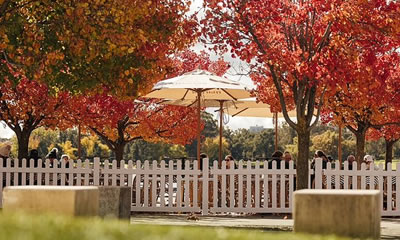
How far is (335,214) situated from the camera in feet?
23.5

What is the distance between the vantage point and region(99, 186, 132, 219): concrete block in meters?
10.6

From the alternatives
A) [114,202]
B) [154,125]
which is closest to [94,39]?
[114,202]

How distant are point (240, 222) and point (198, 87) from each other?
3695 millimetres

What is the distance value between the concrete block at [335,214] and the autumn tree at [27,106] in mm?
20683

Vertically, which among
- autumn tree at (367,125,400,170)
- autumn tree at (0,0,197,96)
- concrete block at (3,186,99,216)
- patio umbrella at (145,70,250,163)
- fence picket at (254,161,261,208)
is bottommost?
fence picket at (254,161,261,208)

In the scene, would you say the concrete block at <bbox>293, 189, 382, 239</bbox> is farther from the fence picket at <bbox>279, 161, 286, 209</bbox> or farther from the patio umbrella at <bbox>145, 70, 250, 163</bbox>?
the patio umbrella at <bbox>145, 70, 250, 163</bbox>

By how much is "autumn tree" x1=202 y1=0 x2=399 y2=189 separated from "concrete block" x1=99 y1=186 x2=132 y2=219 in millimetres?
5070

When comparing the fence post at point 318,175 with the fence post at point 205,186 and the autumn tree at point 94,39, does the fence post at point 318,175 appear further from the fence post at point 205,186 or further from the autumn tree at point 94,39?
the autumn tree at point 94,39

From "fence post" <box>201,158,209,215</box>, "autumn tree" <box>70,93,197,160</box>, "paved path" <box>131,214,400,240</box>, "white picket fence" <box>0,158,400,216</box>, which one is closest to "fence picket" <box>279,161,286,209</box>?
"white picket fence" <box>0,158,400,216</box>

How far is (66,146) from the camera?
3462 inches

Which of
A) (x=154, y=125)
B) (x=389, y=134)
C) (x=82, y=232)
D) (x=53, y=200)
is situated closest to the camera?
(x=82, y=232)

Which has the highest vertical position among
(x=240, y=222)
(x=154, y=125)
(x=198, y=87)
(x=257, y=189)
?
(x=198, y=87)

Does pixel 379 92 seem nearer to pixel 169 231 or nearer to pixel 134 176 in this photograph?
pixel 134 176

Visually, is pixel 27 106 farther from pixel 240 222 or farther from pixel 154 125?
pixel 240 222
